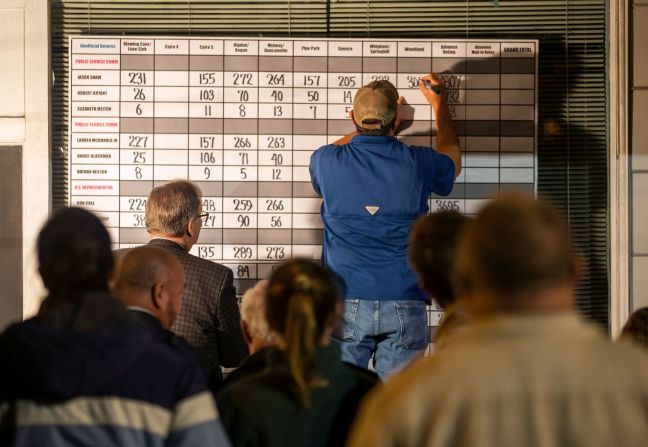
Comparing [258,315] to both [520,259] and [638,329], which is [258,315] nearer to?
[638,329]

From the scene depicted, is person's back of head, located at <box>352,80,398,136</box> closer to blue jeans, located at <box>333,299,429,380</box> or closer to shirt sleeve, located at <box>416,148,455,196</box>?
shirt sleeve, located at <box>416,148,455,196</box>

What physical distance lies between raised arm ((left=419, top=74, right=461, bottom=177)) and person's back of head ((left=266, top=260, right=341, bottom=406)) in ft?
7.34

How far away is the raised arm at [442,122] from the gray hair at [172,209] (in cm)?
134

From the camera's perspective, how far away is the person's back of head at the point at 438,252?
2906mm

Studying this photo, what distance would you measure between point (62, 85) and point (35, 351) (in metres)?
3.23

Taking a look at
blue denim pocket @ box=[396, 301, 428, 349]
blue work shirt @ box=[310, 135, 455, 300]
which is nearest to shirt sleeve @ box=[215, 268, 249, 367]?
blue work shirt @ box=[310, 135, 455, 300]

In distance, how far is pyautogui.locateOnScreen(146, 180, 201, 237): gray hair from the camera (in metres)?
4.20

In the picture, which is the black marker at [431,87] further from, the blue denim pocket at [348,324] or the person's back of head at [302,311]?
the person's back of head at [302,311]

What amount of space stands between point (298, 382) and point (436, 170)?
2.22 metres

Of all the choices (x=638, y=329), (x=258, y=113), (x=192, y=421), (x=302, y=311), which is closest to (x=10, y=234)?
(x=258, y=113)

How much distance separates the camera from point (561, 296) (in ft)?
5.91

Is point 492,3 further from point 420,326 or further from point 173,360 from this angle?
point 173,360

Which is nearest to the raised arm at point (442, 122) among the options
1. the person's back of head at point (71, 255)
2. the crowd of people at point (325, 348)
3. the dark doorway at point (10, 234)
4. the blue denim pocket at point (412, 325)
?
the crowd of people at point (325, 348)

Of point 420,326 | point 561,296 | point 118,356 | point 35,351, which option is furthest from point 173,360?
point 420,326
